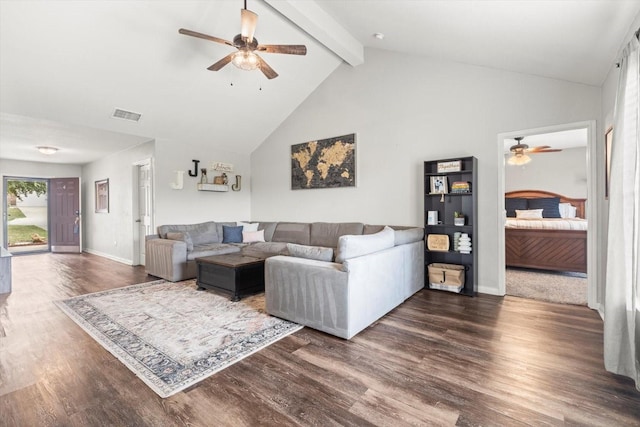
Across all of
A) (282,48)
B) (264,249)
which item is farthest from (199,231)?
(282,48)

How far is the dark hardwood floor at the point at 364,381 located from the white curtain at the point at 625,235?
0.77 ft

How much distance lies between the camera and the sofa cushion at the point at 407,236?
3643 mm

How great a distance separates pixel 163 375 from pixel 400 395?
1586 mm

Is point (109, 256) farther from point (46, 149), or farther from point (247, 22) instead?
point (247, 22)

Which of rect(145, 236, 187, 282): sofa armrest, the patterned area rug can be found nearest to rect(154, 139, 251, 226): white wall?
rect(145, 236, 187, 282): sofa armrest

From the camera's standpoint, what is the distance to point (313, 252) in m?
2.90

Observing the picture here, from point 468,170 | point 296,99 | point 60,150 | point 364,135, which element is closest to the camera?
point 468,170

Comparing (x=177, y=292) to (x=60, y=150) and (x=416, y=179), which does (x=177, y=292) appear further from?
(x=60, y=150)

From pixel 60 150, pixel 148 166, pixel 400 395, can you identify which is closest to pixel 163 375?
pixel 400 395

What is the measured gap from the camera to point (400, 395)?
181cm

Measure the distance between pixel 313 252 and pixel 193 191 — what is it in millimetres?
4019

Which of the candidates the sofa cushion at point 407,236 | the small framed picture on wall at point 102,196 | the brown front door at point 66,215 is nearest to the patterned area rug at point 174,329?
the sofa cushion at point 407,236

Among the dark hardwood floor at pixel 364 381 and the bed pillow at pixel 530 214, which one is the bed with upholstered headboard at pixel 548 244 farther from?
the dark hardwood floor at pixel 364 381

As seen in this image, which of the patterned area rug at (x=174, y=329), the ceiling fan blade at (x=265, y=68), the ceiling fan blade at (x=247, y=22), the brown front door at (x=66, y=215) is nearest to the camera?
the patterned area rug at (x=174, y=329)
